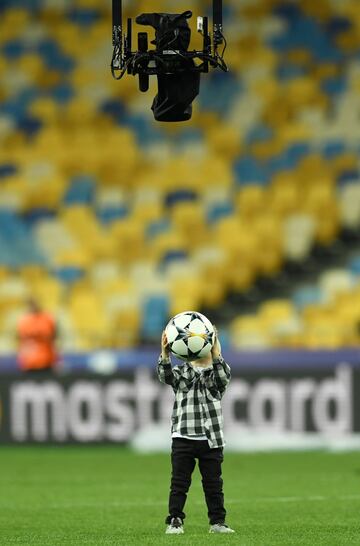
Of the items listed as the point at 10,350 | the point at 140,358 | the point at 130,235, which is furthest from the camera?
the point at 130,235

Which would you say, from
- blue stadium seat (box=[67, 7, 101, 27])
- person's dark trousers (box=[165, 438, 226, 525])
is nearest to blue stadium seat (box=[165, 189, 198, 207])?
blue stadium seat (box=[67, 7, 101, 27])

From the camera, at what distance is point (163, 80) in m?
9.72

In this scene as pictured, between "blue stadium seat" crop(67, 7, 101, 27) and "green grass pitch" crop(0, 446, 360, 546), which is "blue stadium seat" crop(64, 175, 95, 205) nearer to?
"blue stadium seat" crop(67, 7, 101, 27)

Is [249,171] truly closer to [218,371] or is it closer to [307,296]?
[307,296]

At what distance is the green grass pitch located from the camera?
9734 millimetres

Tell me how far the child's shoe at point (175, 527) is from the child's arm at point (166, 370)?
2.82 feet

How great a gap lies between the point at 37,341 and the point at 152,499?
297 inches

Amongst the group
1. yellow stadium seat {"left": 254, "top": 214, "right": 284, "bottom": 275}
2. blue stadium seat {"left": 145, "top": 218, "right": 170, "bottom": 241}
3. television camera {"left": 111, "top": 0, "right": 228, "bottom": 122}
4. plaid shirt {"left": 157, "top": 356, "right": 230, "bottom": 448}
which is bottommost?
plaid shirt {"left": 157, "top": 356, "right": 230, "bottom": 448}

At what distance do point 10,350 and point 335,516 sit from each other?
11865mm

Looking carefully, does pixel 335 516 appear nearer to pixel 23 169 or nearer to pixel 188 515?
pixel 188 515

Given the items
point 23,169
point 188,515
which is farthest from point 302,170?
point 188,515

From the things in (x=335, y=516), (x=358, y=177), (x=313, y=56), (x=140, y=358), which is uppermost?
(x=313, y=56)

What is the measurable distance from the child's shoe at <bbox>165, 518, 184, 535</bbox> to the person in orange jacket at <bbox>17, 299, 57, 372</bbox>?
10299mm

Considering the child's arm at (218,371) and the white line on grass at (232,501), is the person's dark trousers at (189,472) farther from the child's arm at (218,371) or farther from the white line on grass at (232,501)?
the white line on grass at (232,501)
